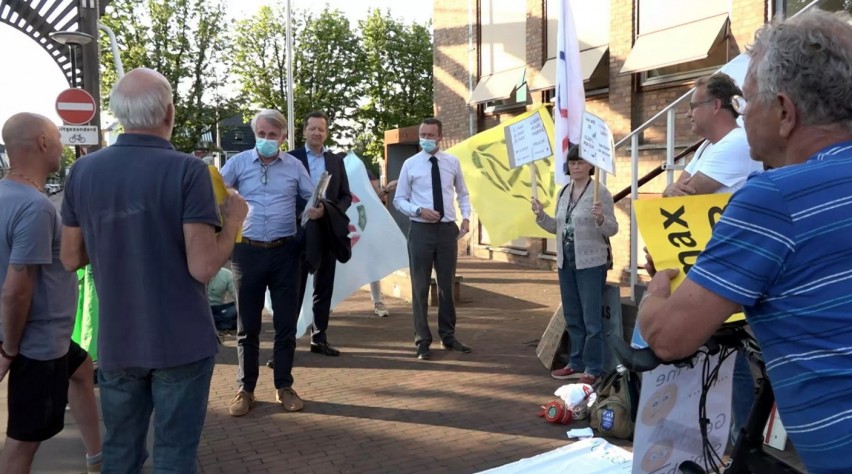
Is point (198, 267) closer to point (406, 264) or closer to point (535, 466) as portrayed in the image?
point (535, 466)

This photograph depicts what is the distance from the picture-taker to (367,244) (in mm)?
7785

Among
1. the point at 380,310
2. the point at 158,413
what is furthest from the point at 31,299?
the point at 380,310

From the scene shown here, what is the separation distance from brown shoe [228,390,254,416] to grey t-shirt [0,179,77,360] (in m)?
1.90

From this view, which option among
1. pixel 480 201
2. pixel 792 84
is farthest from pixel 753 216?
pixel 480 201

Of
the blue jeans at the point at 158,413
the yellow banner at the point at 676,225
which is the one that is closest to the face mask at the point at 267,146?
the blue jeans at the point at 158,413

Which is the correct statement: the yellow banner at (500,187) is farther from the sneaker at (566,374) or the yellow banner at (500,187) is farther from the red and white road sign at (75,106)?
the red and white road sign at (75,106)

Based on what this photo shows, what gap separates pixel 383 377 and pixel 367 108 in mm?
31069

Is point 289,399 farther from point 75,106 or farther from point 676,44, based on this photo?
point 75,106

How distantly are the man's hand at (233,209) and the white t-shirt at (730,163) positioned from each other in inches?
88.4

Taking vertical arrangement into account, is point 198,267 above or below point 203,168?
Result: below

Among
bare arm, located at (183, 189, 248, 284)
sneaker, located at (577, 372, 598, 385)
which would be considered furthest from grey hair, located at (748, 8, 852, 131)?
sneaker, located at (577, 372, 598, 385)

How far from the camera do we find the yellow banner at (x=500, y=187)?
6.79 meters

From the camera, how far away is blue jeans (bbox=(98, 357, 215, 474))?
8.44 ft

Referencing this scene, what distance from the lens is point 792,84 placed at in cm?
146
